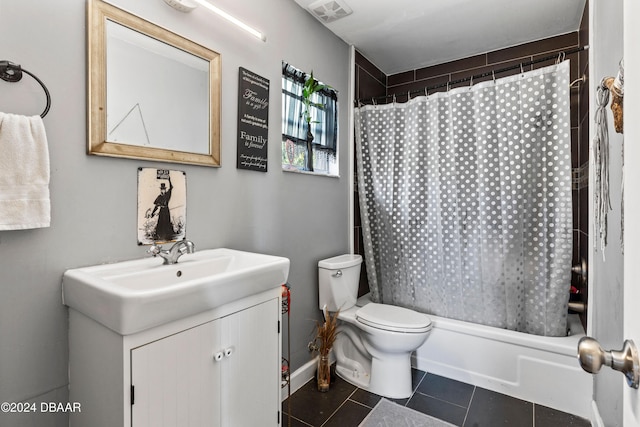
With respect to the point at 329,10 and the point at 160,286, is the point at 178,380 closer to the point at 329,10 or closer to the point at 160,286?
the point at 160,286

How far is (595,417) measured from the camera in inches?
62.2

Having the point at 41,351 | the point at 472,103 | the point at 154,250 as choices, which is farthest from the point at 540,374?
the point at 41,351

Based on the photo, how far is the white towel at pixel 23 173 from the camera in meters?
0.93

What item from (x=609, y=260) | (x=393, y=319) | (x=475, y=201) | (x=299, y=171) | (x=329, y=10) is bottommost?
(x=393, y=319)

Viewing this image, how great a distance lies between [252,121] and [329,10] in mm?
977

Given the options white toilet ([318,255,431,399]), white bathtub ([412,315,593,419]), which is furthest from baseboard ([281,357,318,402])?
white bathtub ([412,315,593,419])

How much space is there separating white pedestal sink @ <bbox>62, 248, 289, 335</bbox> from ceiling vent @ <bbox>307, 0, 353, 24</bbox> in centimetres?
163

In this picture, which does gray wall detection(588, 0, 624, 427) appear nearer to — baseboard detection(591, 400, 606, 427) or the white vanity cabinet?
baseboard detection(591, 400, 606, 427)

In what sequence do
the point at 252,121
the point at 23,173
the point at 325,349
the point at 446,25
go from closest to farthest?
the point at 23,173
the point at 252,121
the point at 325,349
the point at 446,25


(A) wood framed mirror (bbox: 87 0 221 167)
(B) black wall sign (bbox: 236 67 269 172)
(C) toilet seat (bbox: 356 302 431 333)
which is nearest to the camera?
(A) wood framed mirror (bbox: 87 0 221 167)

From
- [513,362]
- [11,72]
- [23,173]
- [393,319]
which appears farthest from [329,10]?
[513,362]

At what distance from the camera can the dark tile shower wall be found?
198cm

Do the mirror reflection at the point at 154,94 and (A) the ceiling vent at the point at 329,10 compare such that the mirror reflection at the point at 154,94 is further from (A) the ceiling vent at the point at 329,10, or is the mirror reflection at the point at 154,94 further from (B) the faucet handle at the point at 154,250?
(A) the ceiling vent at the point at 329,10

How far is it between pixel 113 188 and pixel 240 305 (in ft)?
2.17
